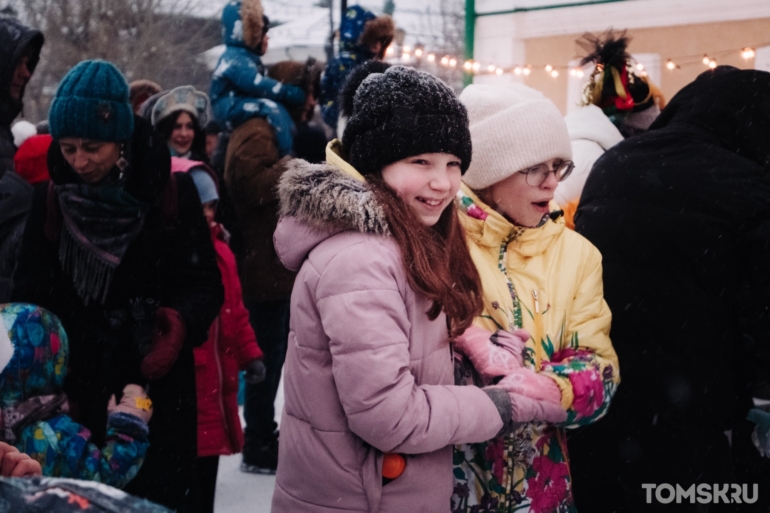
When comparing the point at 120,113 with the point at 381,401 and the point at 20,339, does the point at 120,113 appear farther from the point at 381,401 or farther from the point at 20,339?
the point at 381,401

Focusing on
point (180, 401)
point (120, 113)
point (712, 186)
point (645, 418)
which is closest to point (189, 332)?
point (180, 401)

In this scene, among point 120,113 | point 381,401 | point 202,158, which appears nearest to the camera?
Answer: point 381,401

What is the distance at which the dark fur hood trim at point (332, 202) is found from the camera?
1862mm

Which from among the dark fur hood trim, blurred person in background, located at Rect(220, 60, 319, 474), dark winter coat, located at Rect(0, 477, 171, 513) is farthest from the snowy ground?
dark winter coat, located at Rect(0, 477, 171, 513)

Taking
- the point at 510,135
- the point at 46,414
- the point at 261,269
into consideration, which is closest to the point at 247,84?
the point at 261,269

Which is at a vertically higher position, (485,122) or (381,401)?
(485,122)

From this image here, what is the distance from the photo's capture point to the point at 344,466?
186 cm

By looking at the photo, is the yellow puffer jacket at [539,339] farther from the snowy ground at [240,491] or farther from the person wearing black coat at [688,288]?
the snowy ground at [240,491]

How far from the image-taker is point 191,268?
9.89 feet

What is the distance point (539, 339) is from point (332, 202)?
0.72m

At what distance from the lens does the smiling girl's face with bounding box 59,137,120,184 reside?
2.78m

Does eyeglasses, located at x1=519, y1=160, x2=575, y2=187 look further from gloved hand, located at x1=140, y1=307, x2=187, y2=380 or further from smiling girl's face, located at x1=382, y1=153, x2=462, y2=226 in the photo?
gloved hand, located at x1=140, y1=307, x2=187, y2=380

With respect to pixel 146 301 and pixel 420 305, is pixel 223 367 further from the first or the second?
pixel 420 305

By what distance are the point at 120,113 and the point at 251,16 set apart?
7.88 ft
